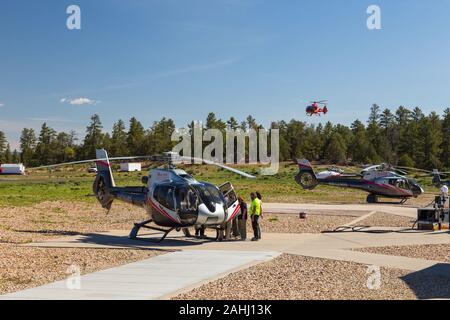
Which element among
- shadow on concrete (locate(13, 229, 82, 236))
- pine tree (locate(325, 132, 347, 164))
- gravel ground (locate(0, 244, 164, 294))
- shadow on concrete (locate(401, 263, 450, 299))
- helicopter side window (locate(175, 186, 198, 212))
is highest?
pine tree (locate(325, 132, 347, 164))

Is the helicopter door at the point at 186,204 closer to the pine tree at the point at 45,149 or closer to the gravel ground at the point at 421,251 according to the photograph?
the gravel ground at the point at 421,251

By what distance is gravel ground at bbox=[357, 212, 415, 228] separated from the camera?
2256 cm

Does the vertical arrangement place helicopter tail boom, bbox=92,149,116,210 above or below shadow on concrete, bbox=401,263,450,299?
above

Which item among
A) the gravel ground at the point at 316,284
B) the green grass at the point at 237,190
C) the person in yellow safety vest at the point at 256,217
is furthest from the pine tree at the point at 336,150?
the gravel ground at the point at 316,284

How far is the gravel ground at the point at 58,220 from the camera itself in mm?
20078

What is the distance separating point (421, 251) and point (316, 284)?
19.5 ft

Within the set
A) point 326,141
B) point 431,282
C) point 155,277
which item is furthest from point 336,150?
point 155,277

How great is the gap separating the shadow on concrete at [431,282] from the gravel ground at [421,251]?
1418 mm

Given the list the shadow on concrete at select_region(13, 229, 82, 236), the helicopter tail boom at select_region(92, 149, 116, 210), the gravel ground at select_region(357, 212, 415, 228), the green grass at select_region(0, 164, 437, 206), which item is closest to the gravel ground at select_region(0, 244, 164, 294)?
the shadow on concrete at select_region(13, 229, 82, 236)

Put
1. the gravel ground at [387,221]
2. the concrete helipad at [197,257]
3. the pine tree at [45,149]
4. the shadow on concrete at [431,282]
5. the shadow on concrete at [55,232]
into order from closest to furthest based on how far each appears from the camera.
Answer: the shadow on concrete at [431,282] → the concrete helipad at [197,257] → the shadow on concrete at [55,232] → the gravel ground at [387,221] → the pine tree at [45,149]

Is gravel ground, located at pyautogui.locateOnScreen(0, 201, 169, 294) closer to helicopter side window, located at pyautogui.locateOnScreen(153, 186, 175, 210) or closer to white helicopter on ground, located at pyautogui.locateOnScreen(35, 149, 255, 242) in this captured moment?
white helicopter on ground, located at pyautogui.locateOnScreen(35, 149, 255, 242)

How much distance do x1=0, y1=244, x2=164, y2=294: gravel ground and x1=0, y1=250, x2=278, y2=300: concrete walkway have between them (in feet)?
2.11

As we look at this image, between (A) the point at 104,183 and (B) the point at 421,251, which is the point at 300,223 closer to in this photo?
(B) the point at 421,251

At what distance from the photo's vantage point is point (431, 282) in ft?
36.7
